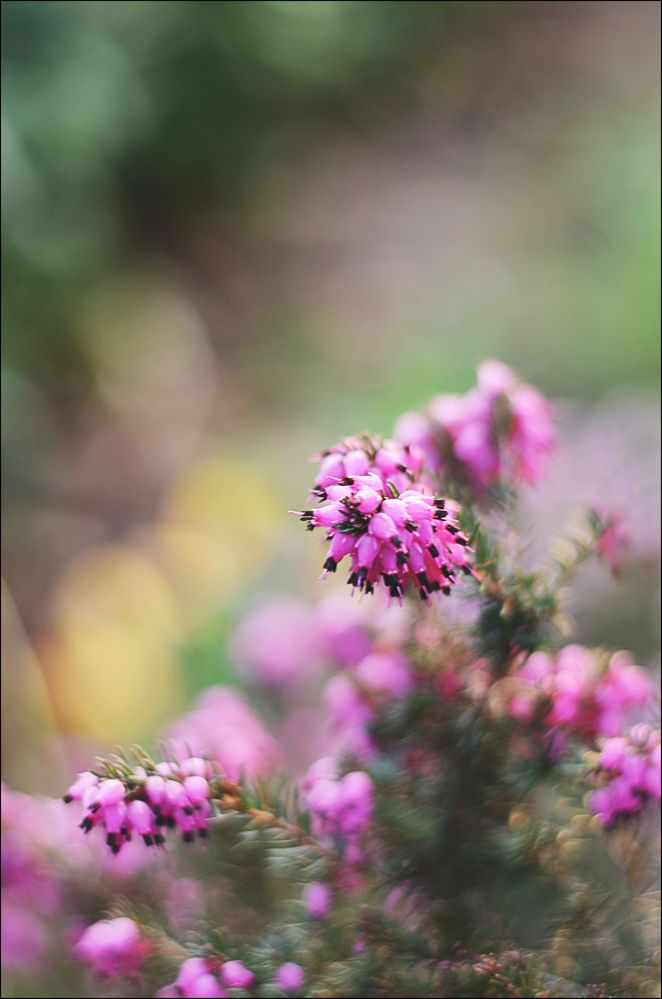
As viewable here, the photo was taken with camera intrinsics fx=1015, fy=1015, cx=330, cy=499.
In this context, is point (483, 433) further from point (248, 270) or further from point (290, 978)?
point (248, 270)

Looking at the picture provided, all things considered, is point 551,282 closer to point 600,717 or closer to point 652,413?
point 652,413

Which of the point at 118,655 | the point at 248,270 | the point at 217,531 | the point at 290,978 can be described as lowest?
the point at 290,978

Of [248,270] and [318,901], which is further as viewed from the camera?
[248,270]

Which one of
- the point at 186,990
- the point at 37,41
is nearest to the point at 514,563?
the point at 186,990

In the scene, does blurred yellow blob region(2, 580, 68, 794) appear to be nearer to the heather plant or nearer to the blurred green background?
the blurred green background

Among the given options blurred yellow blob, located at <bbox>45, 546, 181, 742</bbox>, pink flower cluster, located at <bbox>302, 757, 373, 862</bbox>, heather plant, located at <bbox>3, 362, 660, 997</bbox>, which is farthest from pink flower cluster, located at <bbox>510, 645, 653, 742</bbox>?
blurred yellow blob, located at <bbox>45, 546, 181, 742</bbox>

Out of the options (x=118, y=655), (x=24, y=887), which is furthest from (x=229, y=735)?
(x=118, y=655)
